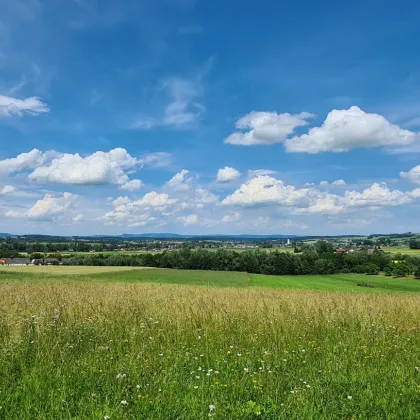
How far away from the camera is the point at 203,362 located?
5.87m

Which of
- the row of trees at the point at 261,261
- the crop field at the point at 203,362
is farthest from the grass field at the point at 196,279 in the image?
the crop field at the point at 203,362

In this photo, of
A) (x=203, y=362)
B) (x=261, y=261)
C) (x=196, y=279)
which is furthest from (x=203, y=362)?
(x=261, y=261)

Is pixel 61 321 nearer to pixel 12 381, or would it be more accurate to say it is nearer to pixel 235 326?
pixel 12 381

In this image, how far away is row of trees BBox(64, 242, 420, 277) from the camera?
90750 millimetres

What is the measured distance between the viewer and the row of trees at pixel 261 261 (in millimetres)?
90750

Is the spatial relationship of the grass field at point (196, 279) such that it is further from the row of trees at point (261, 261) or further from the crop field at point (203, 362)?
the crop field at point (203, 362)

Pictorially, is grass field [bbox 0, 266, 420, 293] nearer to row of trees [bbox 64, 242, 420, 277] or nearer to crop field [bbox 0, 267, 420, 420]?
row of trees [bbox 64, 242, 420, 277]

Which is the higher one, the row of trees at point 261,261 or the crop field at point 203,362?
the crop field at point 203,362

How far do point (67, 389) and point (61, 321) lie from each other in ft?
10.1

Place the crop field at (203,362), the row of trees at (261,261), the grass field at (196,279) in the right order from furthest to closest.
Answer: the row of trees at (261,261)
the grass field at (196,279)
the crop field at (203,362)

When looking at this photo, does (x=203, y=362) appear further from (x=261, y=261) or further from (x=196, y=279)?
(x=261, y=261)

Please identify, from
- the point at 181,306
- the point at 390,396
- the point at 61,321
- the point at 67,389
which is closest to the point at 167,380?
the point at 67,389

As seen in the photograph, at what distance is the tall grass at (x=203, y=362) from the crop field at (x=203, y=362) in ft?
0.06

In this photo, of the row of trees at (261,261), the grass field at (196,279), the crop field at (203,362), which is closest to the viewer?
the crop field at (203,362)
